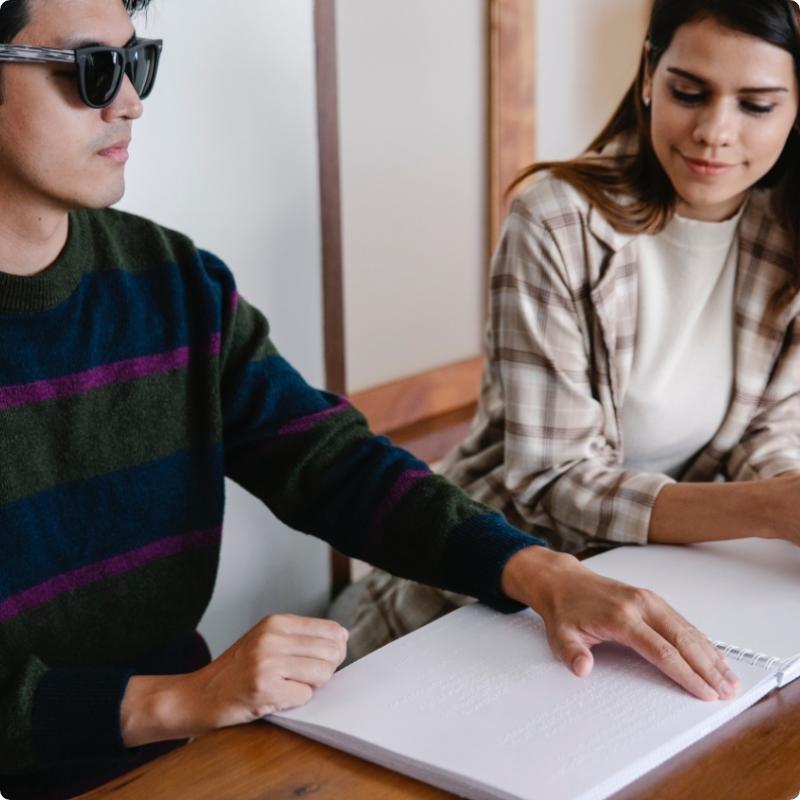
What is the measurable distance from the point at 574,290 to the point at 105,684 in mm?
825

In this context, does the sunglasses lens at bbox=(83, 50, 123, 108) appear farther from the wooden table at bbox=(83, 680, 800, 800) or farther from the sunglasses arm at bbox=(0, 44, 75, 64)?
the wooden table at bbox=(83, 680, 800, 800)

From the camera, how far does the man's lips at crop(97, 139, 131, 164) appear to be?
1309 millimetres

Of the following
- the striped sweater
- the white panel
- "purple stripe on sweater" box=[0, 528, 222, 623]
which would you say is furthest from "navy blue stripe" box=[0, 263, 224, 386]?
the white panel

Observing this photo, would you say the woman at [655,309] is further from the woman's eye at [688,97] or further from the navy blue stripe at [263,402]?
the navy blue stripe at [263,402]

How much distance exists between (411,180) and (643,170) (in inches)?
25.2

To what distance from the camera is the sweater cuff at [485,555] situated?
4.21 ft

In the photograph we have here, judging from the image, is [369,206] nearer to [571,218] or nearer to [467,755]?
[571,218]

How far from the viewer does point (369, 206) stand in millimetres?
2254

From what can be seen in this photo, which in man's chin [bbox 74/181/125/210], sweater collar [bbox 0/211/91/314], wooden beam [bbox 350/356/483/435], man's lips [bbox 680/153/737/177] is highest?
man's chin [bbox 74/181/125/210]

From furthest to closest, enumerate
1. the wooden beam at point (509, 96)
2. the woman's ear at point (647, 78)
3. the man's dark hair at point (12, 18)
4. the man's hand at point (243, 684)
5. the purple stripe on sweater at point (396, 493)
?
the wooden beam at point (509, 96), the woman's ear at point (647, 78), the purple stripe on sweater at point (396, 493), the man's dark hair at point (12, 18), the man's hand at point (243, 684)

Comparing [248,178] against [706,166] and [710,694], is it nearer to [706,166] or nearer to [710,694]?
[706,166]

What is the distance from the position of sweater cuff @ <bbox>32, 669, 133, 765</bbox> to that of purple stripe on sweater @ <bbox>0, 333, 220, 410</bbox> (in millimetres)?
300

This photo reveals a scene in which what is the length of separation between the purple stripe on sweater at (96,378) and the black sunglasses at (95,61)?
0.90 feet

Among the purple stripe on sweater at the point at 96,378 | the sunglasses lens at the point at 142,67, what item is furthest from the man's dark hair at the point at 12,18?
the purple stripe on sweater at the point at 96,378
